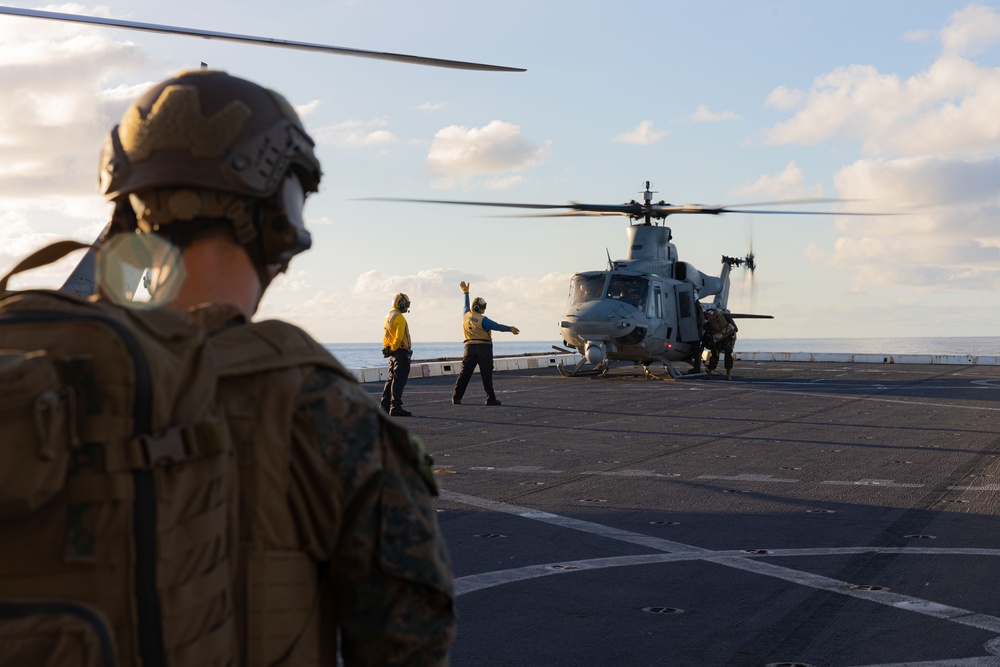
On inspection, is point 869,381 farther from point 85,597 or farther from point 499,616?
point 85,597

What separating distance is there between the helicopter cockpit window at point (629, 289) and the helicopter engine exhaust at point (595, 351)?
4.20 ft

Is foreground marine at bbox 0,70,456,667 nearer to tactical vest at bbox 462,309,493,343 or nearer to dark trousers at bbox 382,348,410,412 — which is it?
dark trousers at bbox 382,348,410,412

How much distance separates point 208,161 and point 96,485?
2.25 feet

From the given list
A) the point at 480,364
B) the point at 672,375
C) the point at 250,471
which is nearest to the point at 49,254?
the point at 250,471

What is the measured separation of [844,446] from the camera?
13.1 meters

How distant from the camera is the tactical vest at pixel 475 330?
19.5 m

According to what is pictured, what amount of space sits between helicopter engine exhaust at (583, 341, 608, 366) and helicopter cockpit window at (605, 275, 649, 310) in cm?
128

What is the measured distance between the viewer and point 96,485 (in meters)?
1.48

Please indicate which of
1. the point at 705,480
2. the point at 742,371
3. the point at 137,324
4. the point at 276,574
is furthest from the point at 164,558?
the point at 742,371

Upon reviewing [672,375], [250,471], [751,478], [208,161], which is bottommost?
[751,478]

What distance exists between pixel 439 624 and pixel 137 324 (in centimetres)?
73

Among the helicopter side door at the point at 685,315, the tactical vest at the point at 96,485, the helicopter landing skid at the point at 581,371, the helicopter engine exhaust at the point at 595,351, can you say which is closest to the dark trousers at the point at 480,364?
the helicopter engine exhaust at the point at 595,351

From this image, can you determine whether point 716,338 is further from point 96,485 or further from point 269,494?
point 96,485

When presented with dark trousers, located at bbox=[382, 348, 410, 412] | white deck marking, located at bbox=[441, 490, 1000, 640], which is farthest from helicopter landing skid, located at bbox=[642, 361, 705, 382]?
white deck marking, located at bbox=[441, 490, 1000, 640]
